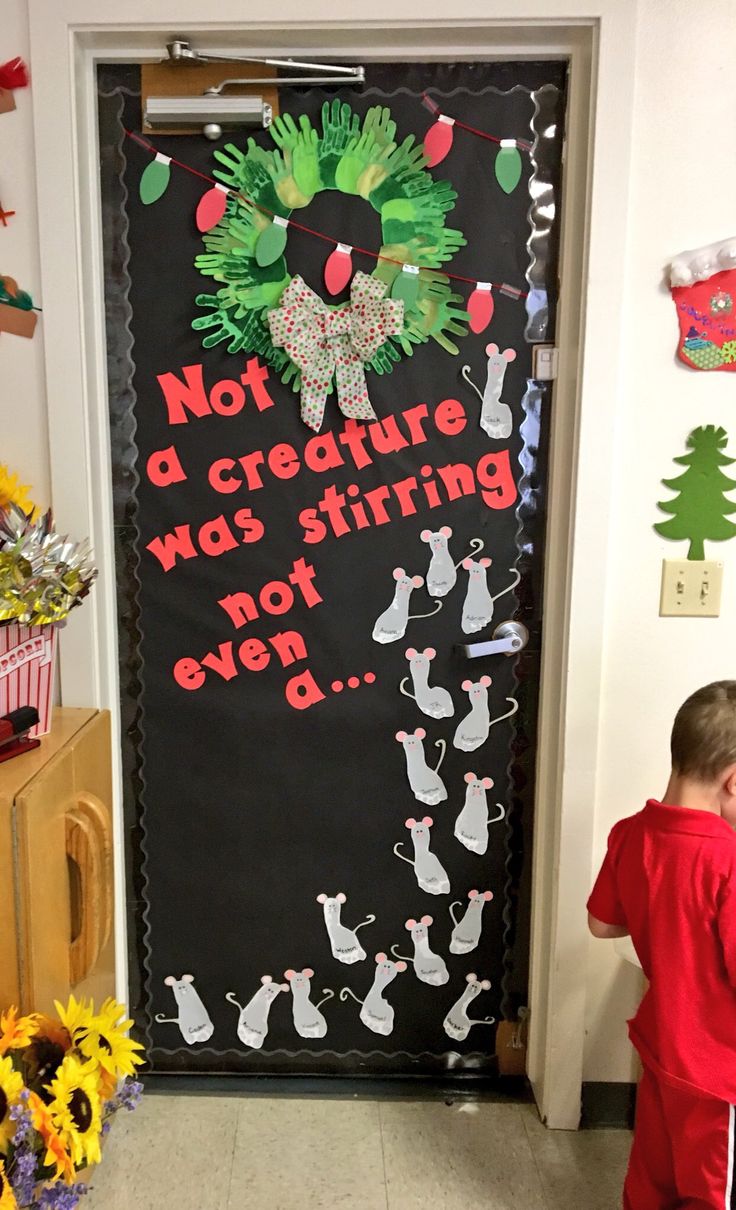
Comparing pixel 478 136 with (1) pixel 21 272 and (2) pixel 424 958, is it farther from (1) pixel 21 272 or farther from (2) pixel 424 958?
(2) pixel 424 958

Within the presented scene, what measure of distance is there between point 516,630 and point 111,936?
→ 3.54 feet

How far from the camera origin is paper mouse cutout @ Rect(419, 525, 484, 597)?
6.10 ft

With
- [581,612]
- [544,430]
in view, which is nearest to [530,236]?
[544,430]

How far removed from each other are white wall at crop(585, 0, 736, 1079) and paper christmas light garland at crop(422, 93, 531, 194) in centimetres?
A: 22

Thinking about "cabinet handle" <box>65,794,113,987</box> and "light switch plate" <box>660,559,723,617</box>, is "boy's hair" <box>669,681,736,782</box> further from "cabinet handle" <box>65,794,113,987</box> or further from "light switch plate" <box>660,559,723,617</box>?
"cabinet handle" <box>65,794,113,987</box>

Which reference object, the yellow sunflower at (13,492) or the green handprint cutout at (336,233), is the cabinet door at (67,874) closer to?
the yellow sunflower at (13,492)

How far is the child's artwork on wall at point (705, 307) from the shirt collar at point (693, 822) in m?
0.85

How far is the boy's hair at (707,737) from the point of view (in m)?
1.40

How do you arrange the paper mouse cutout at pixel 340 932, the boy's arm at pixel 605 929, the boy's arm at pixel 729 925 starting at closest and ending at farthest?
1. the boy's arm at pixel 729 925
2. the boy's arm at pixel 605 929
3. the paper mouse cutout at pixel 340 932

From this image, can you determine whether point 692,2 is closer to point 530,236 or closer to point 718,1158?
point 530,236

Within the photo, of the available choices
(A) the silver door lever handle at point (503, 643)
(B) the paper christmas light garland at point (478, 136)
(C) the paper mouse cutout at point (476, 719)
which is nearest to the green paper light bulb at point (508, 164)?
(B) the paper christmas light garland at point (478, 136)

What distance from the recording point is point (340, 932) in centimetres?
199

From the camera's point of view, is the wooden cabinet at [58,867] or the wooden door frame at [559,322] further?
the wooden door frame at [559,322]

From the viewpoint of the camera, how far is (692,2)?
5.31 ft
